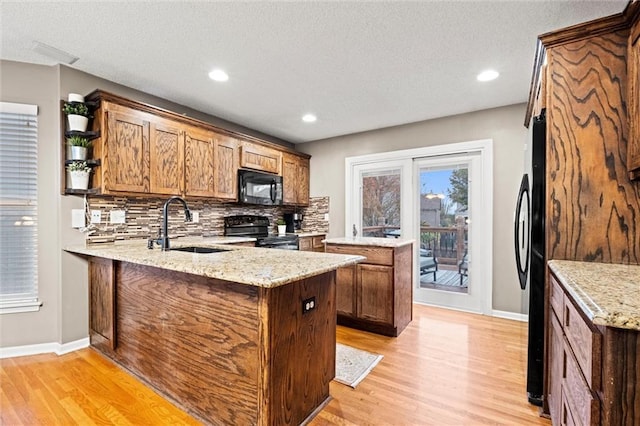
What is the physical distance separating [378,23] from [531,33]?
1.05 m

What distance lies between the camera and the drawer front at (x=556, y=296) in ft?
4.58

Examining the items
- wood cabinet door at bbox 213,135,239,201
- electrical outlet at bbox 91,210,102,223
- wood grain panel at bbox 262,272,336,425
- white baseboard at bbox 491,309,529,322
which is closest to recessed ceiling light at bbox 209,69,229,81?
wood cabinet door at bbox 213,135,239,201

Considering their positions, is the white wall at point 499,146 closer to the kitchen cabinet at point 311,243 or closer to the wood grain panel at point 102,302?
the kitchen cabinet at point 311,243

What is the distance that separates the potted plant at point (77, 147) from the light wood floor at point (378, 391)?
165 centimetres

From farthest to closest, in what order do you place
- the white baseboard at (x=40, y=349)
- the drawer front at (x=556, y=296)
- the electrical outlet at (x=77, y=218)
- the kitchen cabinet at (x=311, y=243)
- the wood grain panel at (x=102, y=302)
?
the kitchen cabinet at (x=311, y=243), the electrical outlet at (x=77, y=218), the white baseboard at (x=40, y=349), the wood grain panel at (x=102, y=302), the drawer front at (x=556, y=296)

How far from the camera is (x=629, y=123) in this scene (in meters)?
1.54

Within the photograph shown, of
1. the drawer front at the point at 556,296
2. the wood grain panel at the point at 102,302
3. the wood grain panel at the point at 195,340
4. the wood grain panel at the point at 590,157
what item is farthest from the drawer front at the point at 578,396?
the wood grain panel at the point at 102,302

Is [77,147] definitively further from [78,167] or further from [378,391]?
[378,391]

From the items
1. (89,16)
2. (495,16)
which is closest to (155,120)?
(89,16)

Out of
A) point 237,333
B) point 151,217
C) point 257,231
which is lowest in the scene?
point 237,333

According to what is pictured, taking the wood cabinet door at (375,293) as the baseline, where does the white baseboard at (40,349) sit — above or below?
below

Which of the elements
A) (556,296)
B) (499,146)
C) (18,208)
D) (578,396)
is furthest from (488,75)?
(18,208)

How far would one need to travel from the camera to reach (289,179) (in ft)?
15.2

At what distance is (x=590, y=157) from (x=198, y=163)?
10.7 feet
